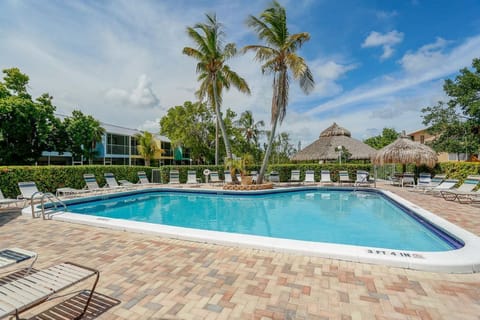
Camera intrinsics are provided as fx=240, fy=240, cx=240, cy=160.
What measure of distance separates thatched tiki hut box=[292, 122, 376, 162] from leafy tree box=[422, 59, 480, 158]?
842 cm

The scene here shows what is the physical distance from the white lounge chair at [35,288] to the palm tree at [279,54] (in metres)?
12.8

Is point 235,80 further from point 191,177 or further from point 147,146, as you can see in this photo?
point 147,146

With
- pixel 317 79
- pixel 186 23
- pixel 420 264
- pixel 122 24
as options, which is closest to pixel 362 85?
pixel 317 79

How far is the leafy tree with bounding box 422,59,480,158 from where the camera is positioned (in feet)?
77.5

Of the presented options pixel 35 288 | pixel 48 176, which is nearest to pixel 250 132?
pixel 48 176

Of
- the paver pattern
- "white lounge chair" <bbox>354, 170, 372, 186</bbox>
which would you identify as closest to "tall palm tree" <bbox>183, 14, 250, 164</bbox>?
"white lounge chair" <bbox>354, 170, 372, 186</bbox>

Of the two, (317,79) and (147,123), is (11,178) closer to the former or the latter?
(317,79)

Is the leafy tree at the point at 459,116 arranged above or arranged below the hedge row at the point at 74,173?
above

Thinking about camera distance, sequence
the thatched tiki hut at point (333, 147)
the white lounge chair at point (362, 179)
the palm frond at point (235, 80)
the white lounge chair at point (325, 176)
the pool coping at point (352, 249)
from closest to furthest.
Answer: the pool coping at point (352, 249) → the white lounge chair at point (362, 179) → the palm frond at point (235, 80) → the white lounge chair at point (325, 176) → the thatched tiki hut at point (333, 147)

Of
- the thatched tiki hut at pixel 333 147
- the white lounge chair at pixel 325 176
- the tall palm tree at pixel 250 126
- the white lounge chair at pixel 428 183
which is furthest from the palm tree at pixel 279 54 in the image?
the tall palm tree at pixel 250 126

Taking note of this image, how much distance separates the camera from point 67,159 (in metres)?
26.4

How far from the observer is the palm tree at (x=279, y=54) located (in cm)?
1326

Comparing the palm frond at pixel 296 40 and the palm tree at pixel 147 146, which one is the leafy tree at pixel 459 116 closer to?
the palm frond at pixel 296 40

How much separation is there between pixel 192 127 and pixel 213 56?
12861 millimetres
